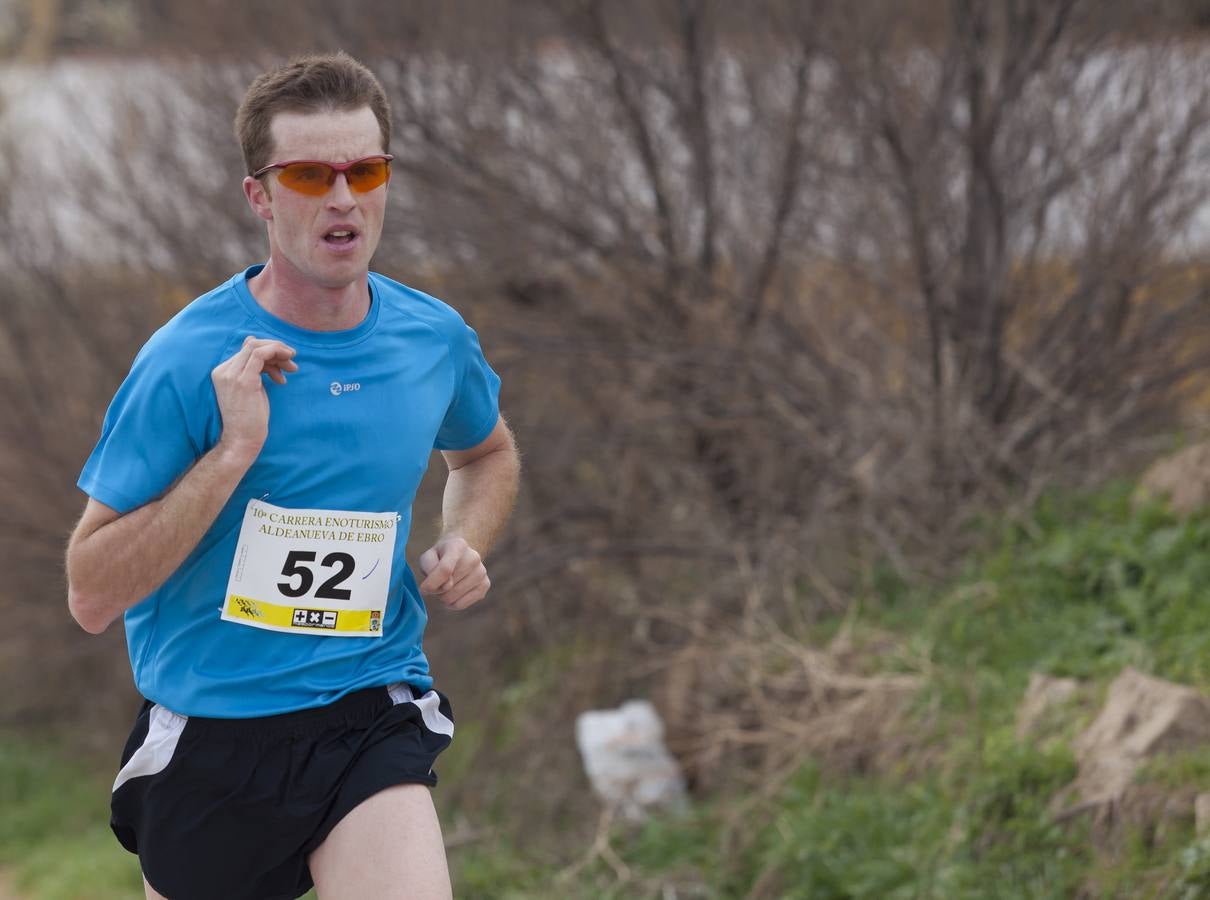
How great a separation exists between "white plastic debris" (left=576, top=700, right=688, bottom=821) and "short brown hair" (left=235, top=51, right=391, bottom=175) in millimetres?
4063

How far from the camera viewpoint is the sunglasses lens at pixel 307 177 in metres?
2.96

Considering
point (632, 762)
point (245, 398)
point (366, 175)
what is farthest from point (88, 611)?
point (632, 762)

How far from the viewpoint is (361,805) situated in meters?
3.09

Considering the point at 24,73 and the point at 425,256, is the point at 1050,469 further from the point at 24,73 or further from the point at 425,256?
the point at 24,73

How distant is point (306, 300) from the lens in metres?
3.10

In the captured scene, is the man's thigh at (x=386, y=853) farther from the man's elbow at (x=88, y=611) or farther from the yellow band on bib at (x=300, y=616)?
the man's elbow at (x=88, y=611)

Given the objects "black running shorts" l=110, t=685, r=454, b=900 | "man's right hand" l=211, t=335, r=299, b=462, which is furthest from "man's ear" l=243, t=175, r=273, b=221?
"black running shorts" l=110, t=685, r=454, b=900

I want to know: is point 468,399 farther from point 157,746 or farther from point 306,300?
point 157,746

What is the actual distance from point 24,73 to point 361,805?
32.9 ft

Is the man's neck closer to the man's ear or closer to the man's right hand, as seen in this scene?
the man's ear

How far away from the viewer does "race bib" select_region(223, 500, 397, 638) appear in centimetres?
305

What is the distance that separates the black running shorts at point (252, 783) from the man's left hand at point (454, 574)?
27cm

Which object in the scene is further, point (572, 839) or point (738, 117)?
point (738, 117)

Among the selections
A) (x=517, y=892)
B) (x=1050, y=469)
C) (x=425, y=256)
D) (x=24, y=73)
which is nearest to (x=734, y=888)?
(x=517, y=892)
